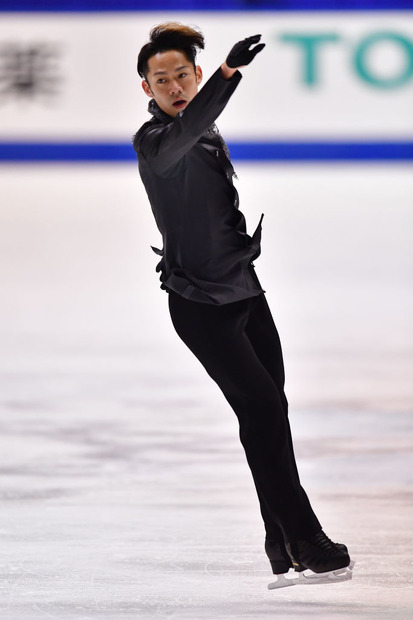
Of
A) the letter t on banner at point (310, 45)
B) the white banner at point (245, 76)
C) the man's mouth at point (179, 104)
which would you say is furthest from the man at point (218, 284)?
the letter t on banner at point (310, 45)

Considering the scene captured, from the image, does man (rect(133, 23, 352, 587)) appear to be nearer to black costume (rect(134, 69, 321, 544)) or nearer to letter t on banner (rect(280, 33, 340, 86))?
black costume (rect(134, 69, 321, 544))

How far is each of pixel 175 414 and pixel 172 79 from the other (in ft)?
5.74

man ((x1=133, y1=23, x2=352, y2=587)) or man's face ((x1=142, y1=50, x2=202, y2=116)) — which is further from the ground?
man's face ((x1=142, y1=50, x2=202, y2=116))

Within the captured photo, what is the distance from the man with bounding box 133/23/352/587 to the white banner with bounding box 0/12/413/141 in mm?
5731

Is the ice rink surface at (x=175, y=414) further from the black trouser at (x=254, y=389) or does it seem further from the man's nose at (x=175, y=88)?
the man's nose at (x=175, y=88)

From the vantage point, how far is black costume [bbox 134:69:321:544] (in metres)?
1.95

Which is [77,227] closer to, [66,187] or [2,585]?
[66,187]

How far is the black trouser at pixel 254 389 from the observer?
198 centimetres

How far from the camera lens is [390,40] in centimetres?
793

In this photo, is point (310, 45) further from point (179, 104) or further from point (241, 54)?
point (241, 54)

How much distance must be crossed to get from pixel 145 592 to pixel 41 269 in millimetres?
3801

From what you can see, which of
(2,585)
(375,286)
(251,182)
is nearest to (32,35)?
(251,182)

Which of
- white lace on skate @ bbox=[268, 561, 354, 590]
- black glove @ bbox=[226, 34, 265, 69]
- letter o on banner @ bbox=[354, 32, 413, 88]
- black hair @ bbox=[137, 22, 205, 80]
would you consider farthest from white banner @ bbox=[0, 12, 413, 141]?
black glove @ bbox=[226, 34, 265, 69]

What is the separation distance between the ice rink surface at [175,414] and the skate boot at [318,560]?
0.16ft
